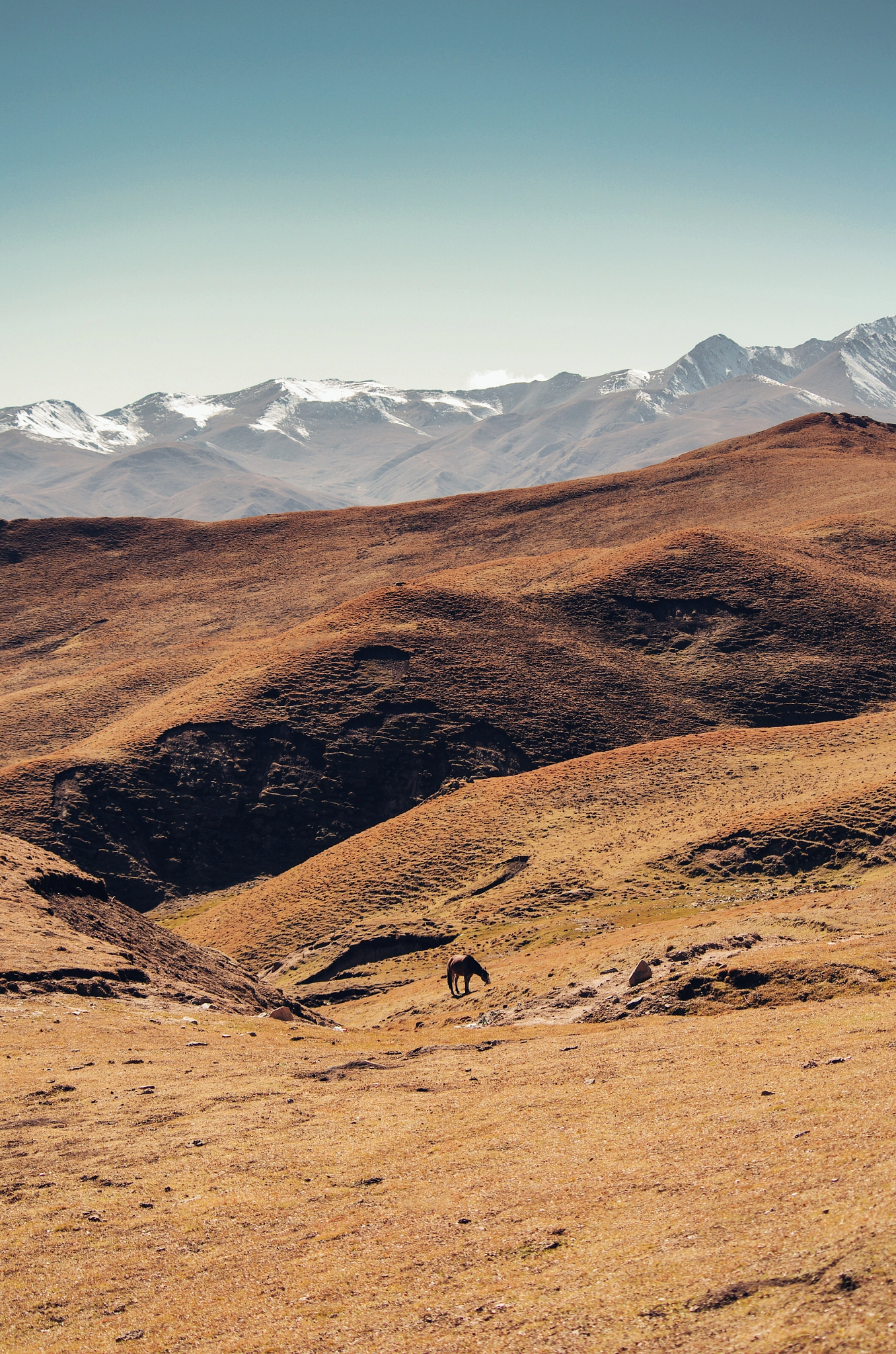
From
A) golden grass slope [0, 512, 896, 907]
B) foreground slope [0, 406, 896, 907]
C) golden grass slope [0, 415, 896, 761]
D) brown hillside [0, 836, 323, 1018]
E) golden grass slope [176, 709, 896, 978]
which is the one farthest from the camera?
golden grass slope [0, 415, 896, 761]

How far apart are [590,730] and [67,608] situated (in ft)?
348

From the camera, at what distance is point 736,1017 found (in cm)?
2695

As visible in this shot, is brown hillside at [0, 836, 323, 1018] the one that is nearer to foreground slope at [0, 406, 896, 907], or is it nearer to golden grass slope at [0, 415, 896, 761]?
foreground slope at [0, 406, 896, 907]

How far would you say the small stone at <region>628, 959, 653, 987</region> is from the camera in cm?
3331

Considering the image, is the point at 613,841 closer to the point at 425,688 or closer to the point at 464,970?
the point at 464,970

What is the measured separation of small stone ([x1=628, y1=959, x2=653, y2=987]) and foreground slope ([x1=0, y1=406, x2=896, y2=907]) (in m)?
51.6

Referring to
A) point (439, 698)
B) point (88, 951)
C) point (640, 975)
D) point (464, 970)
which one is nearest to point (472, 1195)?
point (640, 975)

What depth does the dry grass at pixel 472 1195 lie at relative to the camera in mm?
12164

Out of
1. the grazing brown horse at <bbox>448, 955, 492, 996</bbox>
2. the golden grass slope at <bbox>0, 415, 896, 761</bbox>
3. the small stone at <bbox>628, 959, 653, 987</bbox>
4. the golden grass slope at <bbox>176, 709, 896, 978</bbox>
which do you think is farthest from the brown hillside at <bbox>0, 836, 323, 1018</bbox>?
the golden grass slope at <bbox>0, 415, 896, 761</bbox>

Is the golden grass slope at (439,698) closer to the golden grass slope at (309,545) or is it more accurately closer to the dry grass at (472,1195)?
the golden grass slope at (309,545)

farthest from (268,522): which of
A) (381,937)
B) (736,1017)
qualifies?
(736,1017)

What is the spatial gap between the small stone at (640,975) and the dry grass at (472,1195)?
5.24 meters

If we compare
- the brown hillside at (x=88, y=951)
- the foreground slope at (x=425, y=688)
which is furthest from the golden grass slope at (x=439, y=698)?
the brown hillside at (x=88, y=951)

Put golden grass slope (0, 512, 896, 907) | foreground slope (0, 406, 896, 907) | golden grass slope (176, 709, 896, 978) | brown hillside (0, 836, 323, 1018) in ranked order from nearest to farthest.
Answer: brown hillside (0, 836, 323, 1018), golden grass slope (176, 709, 896, 978), golden grass slope (0, 512, 896, 907), foreground slope (0, 406, 896, 907)
